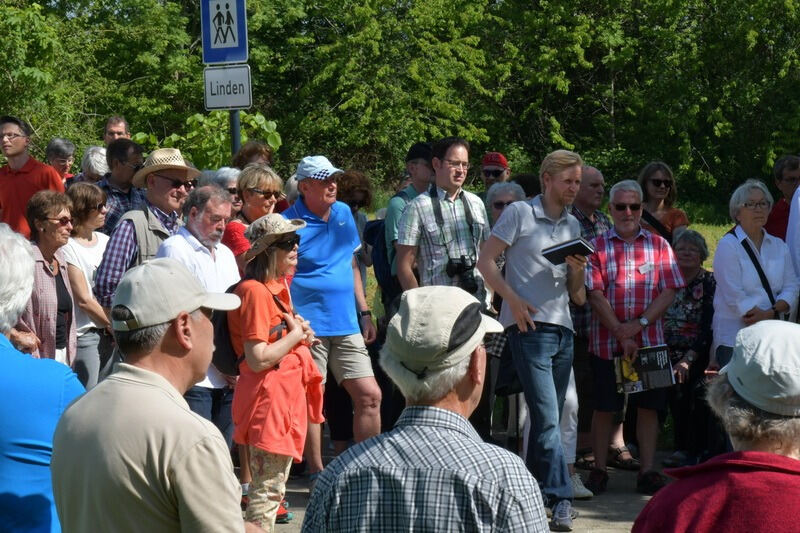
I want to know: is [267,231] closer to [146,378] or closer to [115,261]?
[115,261]

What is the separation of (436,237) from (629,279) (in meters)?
1.31

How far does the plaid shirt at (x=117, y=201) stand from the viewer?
805 cm

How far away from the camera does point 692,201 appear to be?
25.9 meters

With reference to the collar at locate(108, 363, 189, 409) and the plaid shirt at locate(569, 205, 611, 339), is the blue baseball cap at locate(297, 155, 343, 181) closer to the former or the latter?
the plaid shirt at locate(569, 205, 611, 339)

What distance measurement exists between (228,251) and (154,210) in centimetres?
70

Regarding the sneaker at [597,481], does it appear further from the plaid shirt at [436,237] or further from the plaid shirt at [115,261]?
the plaid shirt at [115,261]

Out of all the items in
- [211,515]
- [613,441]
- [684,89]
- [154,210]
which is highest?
[684,89]

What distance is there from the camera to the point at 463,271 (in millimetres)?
7398

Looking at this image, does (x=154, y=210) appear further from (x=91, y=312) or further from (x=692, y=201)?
(x=692, y=201)

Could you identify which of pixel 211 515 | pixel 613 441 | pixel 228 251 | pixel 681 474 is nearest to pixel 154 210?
pixel 228 251

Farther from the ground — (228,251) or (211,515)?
(228,251)

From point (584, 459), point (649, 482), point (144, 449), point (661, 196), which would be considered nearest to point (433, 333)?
point (144, 449)

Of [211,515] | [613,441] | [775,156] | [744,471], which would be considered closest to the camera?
[744,471]

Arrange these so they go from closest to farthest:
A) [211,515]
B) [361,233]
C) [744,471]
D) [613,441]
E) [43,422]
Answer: [744,471] → [211,515] → [43,422] → [613,441] → [361,233]
